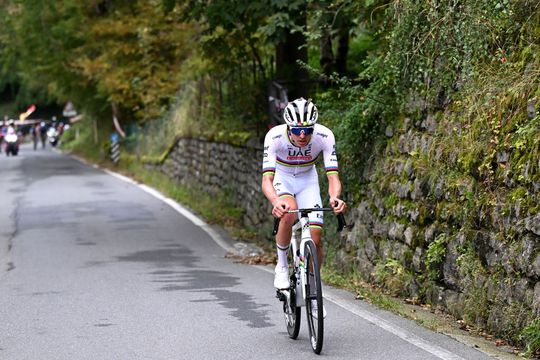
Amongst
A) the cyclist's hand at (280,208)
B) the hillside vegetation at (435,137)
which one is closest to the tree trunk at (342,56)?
the hillside vegetation at (435,137)

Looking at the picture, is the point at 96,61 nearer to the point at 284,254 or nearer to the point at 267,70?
the point at 267,70

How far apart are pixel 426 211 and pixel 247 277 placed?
126 inches

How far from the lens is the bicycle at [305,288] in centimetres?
722

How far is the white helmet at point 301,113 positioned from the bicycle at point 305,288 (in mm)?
666

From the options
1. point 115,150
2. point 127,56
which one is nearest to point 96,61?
point 127,56

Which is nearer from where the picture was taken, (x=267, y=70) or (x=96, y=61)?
(x=267, y=70)

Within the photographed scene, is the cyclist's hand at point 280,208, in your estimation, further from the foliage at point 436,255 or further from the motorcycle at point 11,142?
the motorcycle at point 11,142

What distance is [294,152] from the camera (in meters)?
8.17

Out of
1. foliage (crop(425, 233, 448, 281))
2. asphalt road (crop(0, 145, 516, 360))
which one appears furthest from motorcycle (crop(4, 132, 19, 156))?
foliage (crop(425, 233, 448, 281))

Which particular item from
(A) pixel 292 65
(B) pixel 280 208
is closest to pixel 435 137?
(B) pixel 280 208

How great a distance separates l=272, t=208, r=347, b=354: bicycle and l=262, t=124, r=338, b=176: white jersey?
441 mm

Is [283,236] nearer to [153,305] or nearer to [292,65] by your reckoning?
[153,305]

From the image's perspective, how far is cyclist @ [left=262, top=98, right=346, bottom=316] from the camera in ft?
25.3

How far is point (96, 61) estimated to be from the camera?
3703cm
